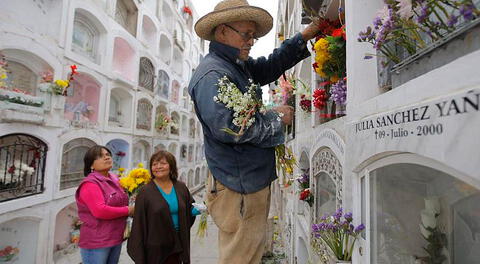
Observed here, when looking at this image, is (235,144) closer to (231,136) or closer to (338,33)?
(231,136)

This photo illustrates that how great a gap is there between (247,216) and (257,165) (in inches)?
11.4

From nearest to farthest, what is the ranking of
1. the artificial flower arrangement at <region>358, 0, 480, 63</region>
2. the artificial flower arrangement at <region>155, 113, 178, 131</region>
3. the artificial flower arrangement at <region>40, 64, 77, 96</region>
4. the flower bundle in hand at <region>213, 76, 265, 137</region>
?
the artificial flower arrangement at <region>358, 0, 480, 63</region>, the flower bundle in hand at <region>213, 76, 265, 137</region>, the artificial flower arrangement at <region>40, 64, 77, 96</region>, the artificial flower arrangement at <region>155, 113, 178, 131</region>

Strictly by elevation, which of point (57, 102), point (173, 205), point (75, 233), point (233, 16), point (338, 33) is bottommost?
point (75, 233)

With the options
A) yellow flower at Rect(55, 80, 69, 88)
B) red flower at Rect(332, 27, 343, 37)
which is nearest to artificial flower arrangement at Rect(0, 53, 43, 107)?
yellow flower at Rect(55, 80, 69, 88)

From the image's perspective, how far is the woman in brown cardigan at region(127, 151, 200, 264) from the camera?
2838 mm

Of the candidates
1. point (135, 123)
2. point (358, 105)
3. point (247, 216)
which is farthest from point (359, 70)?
point (135, 123)

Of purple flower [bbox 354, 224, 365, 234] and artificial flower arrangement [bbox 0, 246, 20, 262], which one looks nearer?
purple flower [bbox 354, 224, 365, 234]

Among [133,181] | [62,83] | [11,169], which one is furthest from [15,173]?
[133,181]

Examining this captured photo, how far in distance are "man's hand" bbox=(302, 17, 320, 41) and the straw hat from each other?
0.38 m

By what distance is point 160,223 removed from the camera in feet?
9.39

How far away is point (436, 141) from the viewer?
2.46 ft

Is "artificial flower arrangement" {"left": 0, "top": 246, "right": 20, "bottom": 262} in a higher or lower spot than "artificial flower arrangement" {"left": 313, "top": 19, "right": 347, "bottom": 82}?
lower

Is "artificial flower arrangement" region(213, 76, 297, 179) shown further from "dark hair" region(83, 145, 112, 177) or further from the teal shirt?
"dark hair" region(83, 145, 112, 177)

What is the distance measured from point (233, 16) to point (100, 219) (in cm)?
266
